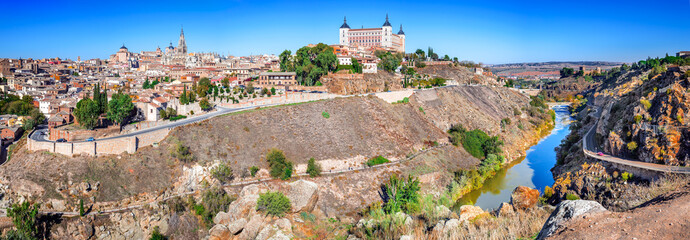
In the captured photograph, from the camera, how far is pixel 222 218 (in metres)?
22.6

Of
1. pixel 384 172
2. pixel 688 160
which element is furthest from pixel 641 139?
pixel 384 172

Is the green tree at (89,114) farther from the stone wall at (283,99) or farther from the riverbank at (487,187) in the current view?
the riverbank at (487,187)

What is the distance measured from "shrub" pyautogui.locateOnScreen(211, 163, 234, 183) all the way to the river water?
15033 millimetres

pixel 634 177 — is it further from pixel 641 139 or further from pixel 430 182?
pixel 430 182

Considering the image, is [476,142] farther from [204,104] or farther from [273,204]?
Result: [204,104]

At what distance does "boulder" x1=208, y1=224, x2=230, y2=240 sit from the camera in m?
20.8

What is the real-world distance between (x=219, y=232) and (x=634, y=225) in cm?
1738

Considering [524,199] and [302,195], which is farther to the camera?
[302,195]

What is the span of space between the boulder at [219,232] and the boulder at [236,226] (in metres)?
0.25

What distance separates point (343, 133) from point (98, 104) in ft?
60.3

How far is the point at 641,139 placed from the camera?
78.8 feet

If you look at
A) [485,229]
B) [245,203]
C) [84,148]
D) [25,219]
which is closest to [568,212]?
[485,229]

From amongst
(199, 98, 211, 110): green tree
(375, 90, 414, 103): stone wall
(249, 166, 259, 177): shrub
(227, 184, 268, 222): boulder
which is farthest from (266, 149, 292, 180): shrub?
(375, 90, 414, 103): stone wall

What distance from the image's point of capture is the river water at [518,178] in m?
28.8
